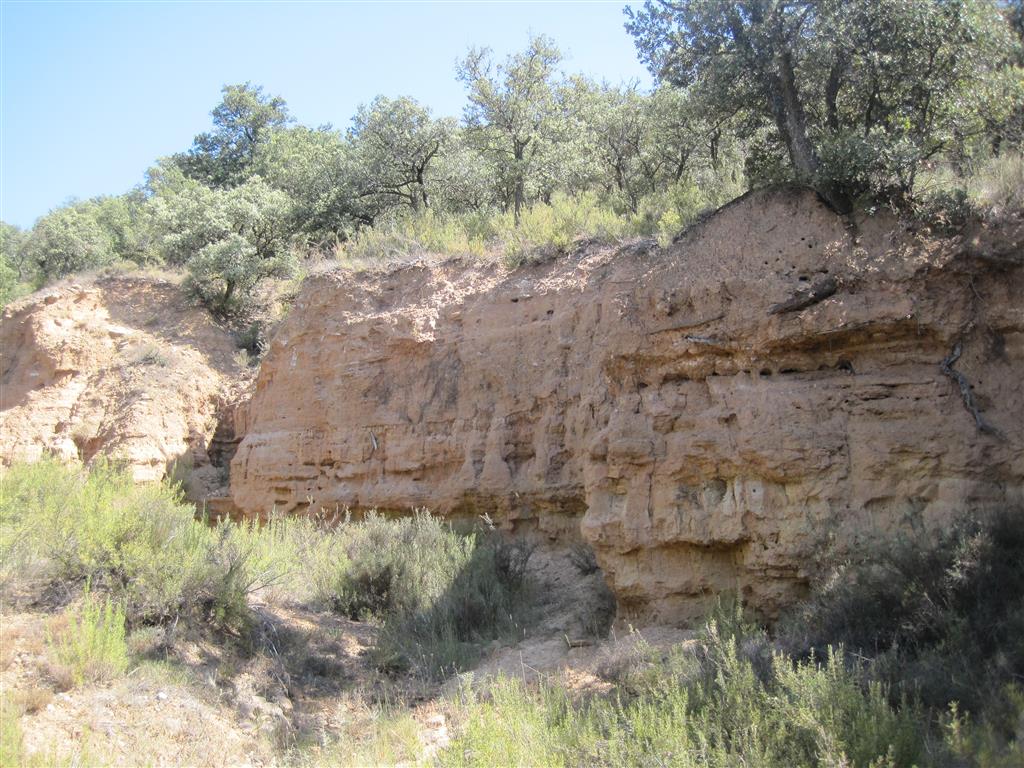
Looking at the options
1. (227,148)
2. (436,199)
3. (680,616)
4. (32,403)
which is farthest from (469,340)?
(227,148)

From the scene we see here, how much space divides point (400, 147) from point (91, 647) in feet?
49.2

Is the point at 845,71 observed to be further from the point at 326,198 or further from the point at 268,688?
the point at 326,198

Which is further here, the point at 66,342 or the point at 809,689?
the point at 66,342

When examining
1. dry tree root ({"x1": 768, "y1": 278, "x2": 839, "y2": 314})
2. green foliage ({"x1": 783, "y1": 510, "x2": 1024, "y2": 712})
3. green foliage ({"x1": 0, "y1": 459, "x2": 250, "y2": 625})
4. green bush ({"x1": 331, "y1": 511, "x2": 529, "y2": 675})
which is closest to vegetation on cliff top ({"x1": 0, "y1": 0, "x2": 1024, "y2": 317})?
dry tree root ({"x1": 768, "y1": 278, "x2": 839, "y2": 314})

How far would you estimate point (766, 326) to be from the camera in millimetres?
8836

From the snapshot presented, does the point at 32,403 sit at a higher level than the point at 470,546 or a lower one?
higher

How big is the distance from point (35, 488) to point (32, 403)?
7.97 meters

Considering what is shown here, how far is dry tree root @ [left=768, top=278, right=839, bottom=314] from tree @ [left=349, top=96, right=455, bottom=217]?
12455 millimetres

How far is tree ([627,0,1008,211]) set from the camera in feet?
30.5

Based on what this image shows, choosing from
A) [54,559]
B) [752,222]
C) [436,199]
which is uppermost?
[436,199]

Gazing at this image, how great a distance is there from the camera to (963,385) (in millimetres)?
7977

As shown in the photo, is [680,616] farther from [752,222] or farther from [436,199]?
[436,199]

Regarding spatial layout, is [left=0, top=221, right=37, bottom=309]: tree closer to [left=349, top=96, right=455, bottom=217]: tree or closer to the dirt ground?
[left=349, top=96, right=455, bottom=217]: tree

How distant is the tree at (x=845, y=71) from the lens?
9.28m
